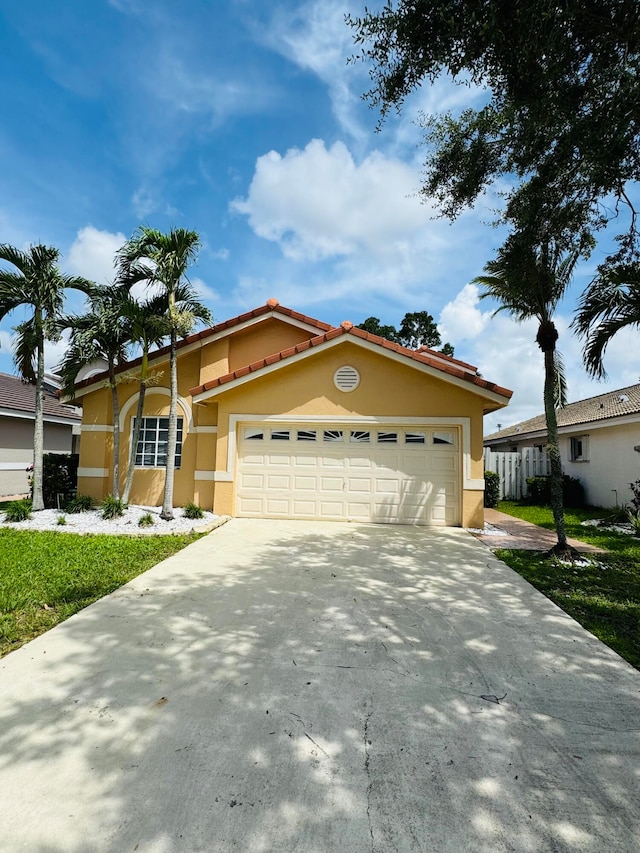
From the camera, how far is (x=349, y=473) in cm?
1094

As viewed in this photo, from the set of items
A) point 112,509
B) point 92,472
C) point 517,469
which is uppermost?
point 517,469

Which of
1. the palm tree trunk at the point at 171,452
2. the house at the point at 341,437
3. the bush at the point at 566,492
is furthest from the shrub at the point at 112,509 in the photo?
the bush at the point at 566,492

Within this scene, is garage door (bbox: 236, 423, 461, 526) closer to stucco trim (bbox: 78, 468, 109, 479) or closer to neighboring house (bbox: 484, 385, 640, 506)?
stucco trim (bbox: 78, 468, 109, 479)

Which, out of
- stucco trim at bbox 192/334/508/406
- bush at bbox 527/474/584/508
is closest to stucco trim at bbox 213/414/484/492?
stucco trim at bbox 192/334/508/406

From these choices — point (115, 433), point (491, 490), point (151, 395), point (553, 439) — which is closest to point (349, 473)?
point (553, 439)

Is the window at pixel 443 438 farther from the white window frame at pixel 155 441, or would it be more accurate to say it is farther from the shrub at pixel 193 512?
the white window frame at pixel 155 441

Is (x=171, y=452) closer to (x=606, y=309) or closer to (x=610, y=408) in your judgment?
(x=606, y=309)

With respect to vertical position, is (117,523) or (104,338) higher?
(104,338)

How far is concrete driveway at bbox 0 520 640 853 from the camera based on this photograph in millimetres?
2184

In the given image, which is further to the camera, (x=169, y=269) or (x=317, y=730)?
(x=169, y=269)

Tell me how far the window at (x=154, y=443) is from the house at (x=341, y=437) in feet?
1.60

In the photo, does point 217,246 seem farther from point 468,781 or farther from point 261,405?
point 468,781

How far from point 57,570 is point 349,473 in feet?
21.6

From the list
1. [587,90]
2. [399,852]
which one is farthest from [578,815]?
[587,90]
